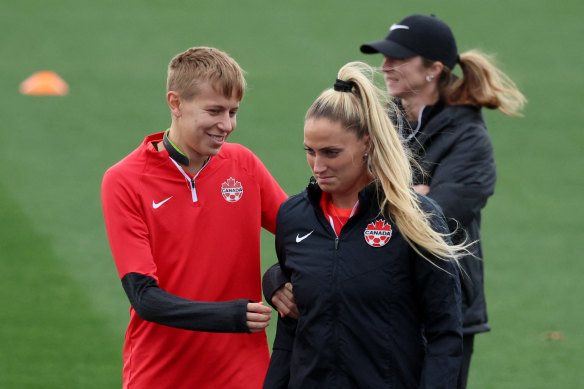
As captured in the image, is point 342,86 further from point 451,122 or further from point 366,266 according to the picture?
point 451,122

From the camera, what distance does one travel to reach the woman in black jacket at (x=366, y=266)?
322 centimetres

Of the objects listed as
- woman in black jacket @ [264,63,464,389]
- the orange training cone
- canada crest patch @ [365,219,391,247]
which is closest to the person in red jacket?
woman in black jacket @ [264,63,464,389]

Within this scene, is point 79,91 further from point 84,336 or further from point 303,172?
point 84,336

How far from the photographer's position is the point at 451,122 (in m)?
4.95

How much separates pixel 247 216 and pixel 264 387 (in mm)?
712

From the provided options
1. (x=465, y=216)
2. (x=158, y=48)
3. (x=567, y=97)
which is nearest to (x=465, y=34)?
(x=567, y=97)

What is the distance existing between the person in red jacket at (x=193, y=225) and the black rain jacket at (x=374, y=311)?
499 mm

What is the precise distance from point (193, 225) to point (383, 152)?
2.74ft

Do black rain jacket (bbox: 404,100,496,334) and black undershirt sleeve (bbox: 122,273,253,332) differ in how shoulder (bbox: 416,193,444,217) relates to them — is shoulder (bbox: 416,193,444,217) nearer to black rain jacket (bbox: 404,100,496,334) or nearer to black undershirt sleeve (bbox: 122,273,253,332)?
black undershirt sleeve (bbox: 122,273,253,332)

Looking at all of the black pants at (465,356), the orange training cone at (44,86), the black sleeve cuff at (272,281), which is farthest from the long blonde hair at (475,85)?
the orange training cone at (44,86)

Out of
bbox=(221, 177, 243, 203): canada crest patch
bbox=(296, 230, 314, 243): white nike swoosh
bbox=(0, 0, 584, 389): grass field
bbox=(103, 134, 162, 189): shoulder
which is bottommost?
bbox=(0, 0, 584, 389): grass field

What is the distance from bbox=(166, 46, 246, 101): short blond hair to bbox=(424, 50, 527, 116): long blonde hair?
→ 171 centimetres

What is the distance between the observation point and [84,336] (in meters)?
7.38

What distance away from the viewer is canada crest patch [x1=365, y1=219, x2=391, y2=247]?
10.7 ft
